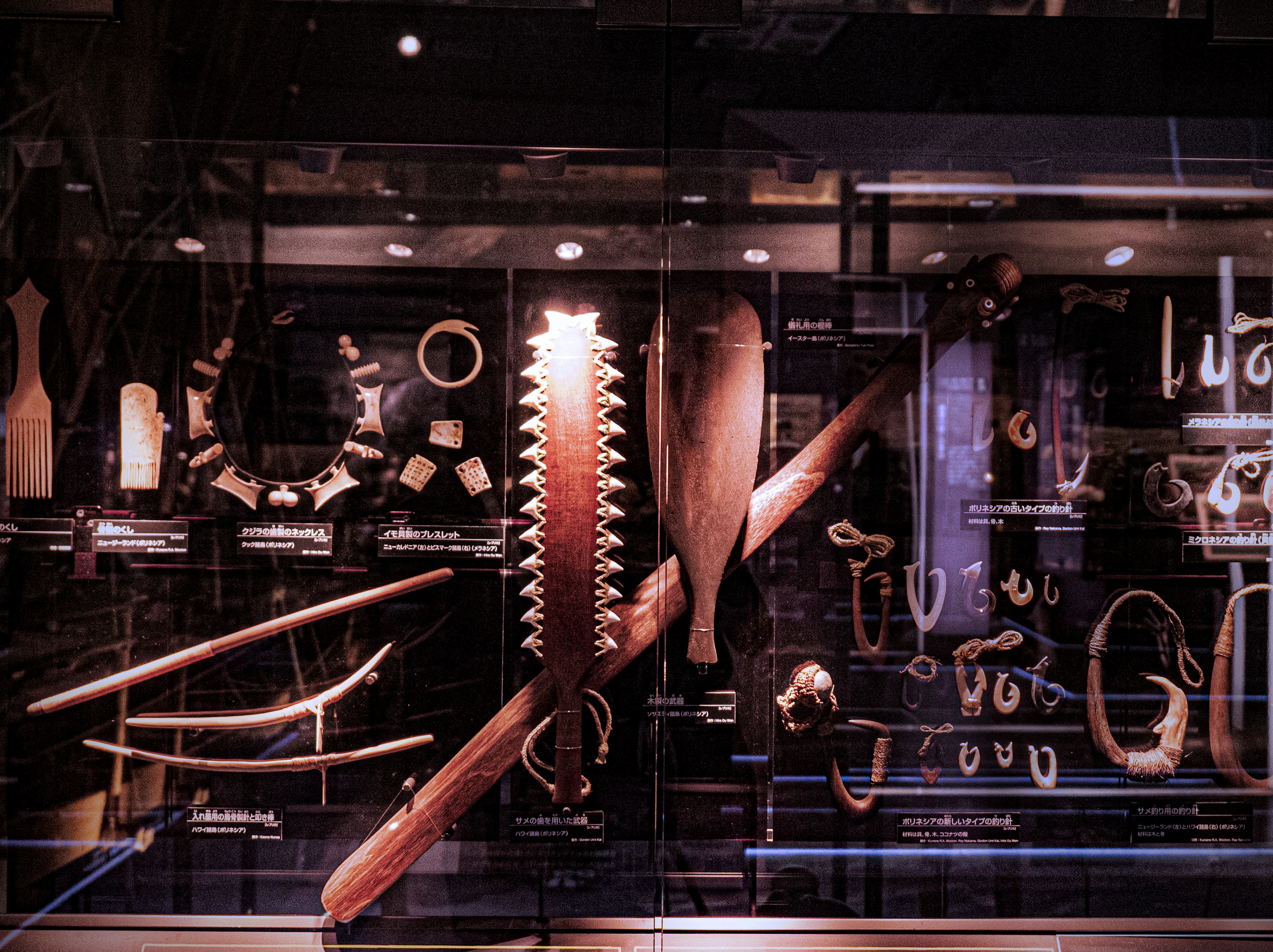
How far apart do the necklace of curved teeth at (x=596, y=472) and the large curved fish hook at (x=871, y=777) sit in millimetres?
610

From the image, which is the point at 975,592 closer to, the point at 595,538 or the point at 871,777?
the point at 871,777

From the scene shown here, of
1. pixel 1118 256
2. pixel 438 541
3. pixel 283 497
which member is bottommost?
pixel 438 541

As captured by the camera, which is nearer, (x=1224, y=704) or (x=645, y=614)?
(x=645, y=614)

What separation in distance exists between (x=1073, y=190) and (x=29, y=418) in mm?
2577

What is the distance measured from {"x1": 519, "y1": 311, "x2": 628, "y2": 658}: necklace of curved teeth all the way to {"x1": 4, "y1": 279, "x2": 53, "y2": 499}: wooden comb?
3.75 ft

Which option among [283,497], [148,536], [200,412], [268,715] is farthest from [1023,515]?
[148,536]

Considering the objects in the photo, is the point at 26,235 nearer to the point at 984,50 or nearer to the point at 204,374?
Result: the point at 204,374

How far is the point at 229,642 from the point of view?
86.1 inches

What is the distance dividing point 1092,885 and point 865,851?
1.84 ft

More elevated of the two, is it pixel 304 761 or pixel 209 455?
pixel 209 455

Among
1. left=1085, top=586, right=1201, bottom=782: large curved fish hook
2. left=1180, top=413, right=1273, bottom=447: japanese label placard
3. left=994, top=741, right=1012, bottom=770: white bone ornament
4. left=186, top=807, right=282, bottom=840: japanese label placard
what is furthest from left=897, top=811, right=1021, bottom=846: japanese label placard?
left=186, top=807, right=282, bottom=840: japanese label placard

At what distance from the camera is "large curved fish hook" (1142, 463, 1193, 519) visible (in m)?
2.24

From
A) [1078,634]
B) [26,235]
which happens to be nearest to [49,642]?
[26,235]

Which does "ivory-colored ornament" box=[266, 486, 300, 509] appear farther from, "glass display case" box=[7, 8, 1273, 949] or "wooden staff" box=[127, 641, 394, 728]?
"wooden staff" box=[127, 641, 394, 728]
